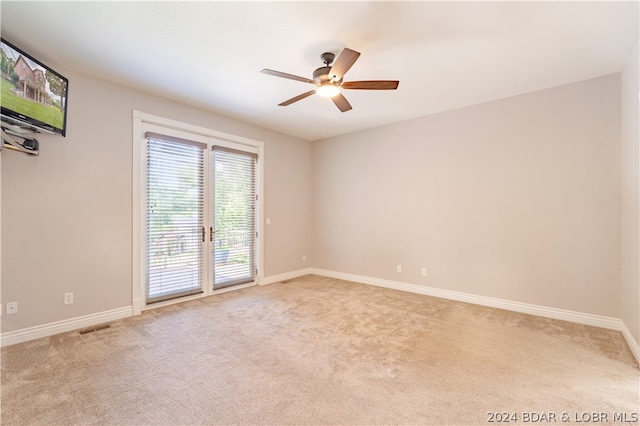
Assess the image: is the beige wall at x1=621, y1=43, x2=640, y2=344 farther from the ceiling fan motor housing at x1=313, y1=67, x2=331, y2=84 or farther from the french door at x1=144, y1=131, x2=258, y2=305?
the french door at x1=144, y1=131, x2=258, y2=305

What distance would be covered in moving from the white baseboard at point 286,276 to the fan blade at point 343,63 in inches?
147

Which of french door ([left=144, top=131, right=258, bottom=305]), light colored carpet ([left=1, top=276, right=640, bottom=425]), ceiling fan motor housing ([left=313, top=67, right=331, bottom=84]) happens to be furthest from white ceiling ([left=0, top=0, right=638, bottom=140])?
light colored carpet ([left=1, top=276, right=640, bottom=425])

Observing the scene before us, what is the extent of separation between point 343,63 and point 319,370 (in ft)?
8.45

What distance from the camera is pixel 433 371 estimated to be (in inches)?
91.4

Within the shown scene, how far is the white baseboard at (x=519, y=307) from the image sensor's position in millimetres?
3117

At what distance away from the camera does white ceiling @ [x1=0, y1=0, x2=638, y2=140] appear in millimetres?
2221

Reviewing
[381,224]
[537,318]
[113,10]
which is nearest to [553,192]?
[537,318]

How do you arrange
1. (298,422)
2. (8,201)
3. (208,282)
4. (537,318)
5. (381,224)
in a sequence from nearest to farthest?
(298,422)
(8,201)
(537,318)
(208,282)
(381,224)

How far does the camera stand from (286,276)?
18.4 ft

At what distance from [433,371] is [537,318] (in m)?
2.10

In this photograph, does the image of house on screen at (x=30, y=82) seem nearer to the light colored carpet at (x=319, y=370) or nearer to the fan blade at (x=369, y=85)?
the light colored carpet at (x=319, y=370)

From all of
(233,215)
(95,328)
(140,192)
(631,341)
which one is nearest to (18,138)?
(140,192)

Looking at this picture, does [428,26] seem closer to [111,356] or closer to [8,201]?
→ [111,356]

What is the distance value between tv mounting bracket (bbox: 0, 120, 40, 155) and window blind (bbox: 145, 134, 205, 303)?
3.65 feet
